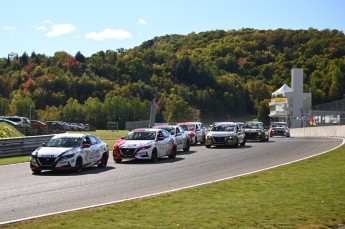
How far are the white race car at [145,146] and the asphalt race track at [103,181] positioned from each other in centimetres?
41

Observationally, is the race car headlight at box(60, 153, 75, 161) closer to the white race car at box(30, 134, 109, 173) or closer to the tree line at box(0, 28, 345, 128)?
the white race car at box(30, 134, 109, 173)

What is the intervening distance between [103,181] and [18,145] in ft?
44.6

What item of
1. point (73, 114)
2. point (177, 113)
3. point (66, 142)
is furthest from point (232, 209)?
point (177, 113)

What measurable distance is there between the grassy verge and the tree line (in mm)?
104473

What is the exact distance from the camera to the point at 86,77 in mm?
141125

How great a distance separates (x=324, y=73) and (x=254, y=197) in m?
157

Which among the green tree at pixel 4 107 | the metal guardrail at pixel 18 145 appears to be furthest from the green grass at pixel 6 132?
the green tree at pixel 4 107

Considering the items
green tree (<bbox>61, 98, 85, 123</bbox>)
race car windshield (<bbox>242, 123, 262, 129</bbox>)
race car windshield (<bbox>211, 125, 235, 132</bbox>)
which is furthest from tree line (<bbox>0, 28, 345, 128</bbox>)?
race car windshield (<bbox>211, 125, 235, 132</bbox>)

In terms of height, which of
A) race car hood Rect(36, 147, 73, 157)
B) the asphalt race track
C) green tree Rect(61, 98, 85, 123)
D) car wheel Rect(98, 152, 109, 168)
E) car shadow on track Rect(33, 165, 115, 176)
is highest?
green tree Rect(61, 98, 85, 123)

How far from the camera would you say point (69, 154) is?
20.4 m

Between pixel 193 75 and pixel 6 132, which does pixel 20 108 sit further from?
pixel 6 132

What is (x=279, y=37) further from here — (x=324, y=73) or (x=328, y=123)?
(x=328, y=123)

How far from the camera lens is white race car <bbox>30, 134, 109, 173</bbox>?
20000mm

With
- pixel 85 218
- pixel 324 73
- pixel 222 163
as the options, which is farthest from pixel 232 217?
pixel 324 73
